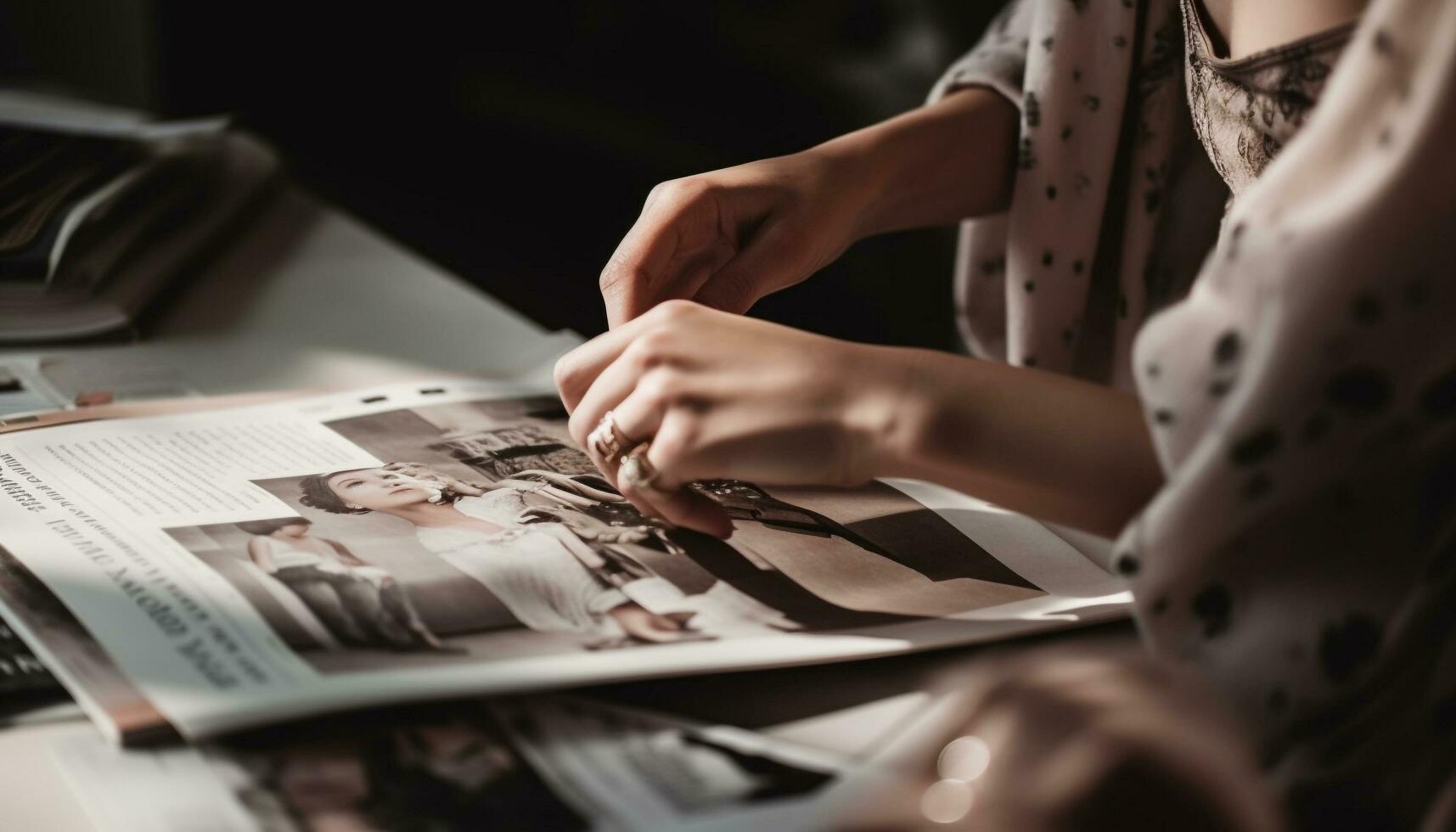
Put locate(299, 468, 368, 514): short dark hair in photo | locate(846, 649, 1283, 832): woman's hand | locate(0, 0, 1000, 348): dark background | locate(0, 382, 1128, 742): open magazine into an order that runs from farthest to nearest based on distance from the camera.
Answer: locate(0, 0, 1000, 348): dark background
locate(299, 468, 368, 514): short dark hair in photo
locate(0, 382, 1128, 742): open magazine
locate(846, 649, 1283, 832): woman's hand

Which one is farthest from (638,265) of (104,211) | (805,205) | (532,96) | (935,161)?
(532,96)

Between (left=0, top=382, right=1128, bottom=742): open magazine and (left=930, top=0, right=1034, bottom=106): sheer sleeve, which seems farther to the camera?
(left=930, top=0, right=1034, bottom=106): sheer sleeve

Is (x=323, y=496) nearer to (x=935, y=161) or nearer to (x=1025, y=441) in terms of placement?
(x=1025, y=441)

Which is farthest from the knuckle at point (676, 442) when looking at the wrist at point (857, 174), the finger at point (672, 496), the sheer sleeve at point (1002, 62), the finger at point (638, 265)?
the sheer sleeve at point (1002, 62)

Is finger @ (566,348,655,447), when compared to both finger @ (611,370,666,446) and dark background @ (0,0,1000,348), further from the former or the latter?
dark background @ (0,0,1000,348)

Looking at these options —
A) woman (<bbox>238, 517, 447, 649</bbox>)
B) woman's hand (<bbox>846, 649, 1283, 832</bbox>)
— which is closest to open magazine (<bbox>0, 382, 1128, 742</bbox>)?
woman (<bbox>238, 517, 447, 649</bbox>)

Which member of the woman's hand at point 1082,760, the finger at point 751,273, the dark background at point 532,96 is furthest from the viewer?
the dark background at point 532,96

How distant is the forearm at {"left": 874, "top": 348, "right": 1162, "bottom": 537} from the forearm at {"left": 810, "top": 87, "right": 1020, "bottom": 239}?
26 centimetres

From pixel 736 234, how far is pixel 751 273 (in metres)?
0.02

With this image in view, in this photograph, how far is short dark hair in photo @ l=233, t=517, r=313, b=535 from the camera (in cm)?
41

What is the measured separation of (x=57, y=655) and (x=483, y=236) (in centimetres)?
176

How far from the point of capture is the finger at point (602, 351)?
40 cm

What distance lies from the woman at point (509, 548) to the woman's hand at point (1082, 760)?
0.16m

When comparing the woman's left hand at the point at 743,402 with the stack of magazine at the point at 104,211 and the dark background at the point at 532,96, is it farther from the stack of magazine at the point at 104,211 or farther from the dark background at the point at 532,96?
the dark background at the point at 532,96
